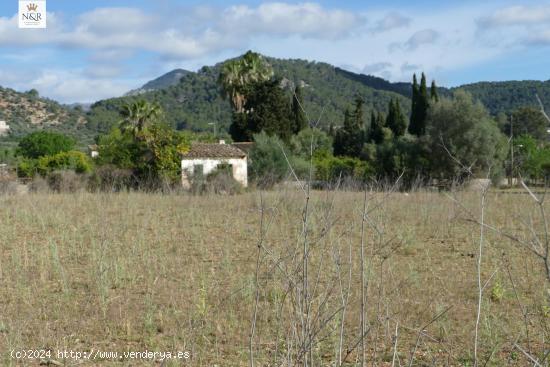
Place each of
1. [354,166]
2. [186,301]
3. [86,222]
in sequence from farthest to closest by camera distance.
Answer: [354,166], [86,222], [186,301]

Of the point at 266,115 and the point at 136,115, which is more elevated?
the point at 266,115

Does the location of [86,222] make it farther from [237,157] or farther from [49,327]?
[237,157]

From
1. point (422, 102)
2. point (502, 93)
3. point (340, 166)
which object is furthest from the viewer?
point (502, 93)

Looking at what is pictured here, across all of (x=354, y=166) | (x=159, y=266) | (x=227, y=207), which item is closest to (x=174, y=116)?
(x=354, y=166)

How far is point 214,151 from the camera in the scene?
26094 millimetres

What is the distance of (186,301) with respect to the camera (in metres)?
4.55

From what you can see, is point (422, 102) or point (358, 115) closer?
point (422, 102)

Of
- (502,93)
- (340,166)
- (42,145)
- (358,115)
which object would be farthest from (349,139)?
(502,93)

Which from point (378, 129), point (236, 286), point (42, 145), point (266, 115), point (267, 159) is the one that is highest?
point (266, 115)

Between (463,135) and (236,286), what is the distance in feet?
74.0

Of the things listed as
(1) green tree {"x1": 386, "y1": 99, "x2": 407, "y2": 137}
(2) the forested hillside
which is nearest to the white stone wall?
(1) green tree {"x1": 386, "y1": 99, "x2": 407, "y2": 137}

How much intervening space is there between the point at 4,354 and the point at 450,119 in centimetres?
2506

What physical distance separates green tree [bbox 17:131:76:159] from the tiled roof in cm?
1652

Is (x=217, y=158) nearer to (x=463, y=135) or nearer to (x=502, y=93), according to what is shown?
(x=463, y=135)
